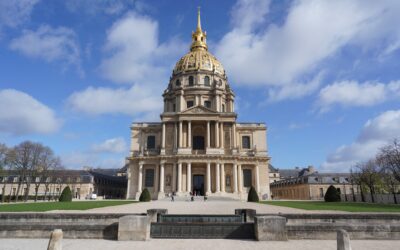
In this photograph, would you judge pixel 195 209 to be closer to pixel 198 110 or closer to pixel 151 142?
pixel 198 110

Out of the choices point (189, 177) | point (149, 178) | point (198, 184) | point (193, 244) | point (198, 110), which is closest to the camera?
point (193, 244)

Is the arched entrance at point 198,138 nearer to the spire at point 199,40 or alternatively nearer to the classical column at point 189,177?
the classical column at point 189,177

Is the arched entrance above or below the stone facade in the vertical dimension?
above

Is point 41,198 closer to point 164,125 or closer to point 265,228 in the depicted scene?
point 164,125

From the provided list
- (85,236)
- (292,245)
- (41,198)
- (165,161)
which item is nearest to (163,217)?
(85,236)

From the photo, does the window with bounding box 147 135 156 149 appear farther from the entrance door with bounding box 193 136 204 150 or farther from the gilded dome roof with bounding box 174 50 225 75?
the gilded dome roof with bounding box 174 50 225 75

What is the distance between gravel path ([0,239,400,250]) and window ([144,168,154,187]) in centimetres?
4426

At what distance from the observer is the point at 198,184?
53.1 meters

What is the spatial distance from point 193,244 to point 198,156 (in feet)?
135

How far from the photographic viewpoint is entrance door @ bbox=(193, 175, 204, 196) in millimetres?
52531

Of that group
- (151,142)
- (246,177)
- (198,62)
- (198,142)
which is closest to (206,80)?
(198,62)

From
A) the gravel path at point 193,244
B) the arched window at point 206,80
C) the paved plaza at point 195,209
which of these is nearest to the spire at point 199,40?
the arched window at point 206,80

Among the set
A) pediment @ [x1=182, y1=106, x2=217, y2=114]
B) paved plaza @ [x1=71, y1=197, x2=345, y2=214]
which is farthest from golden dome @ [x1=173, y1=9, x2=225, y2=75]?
paved plaza @ [x1=71, y1=197, x2=345, y2=214]

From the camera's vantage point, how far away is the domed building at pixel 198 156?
168ft
